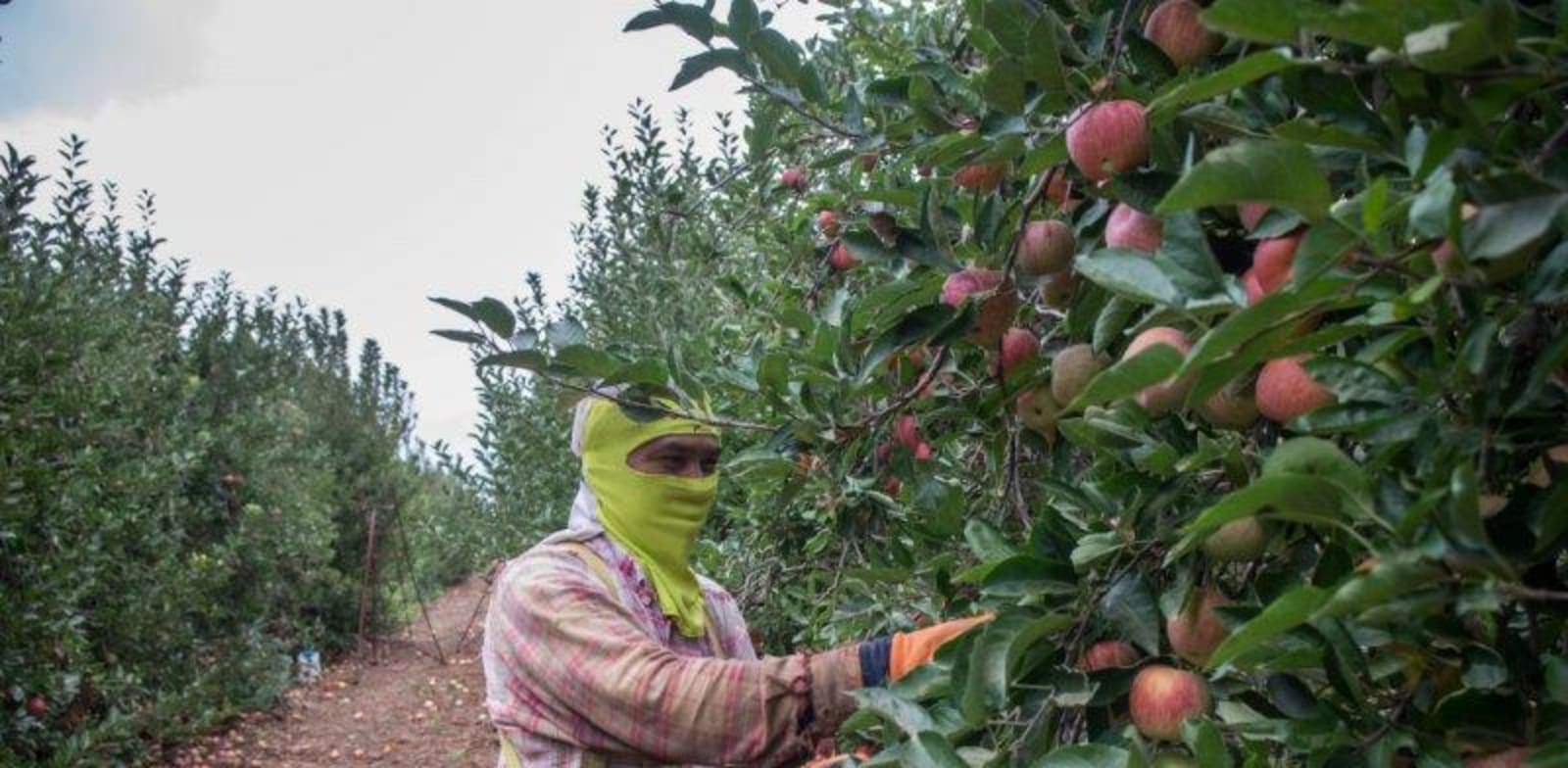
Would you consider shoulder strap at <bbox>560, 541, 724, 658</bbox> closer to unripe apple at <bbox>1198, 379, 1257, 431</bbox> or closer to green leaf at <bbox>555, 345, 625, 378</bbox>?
green leaf at <bbox>555, 345, 625, 378</bbox>

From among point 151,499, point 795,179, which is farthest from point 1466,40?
point 151,499

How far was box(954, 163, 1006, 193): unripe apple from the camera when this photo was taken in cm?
125

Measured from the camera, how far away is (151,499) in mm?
7590

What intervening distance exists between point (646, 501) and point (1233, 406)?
58.7 inches

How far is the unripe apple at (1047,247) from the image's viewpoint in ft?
3.57

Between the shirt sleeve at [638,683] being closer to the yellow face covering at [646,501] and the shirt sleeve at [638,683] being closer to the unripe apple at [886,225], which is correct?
the yellow face covering at [646,501]

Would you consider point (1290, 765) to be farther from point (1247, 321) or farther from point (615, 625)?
point (615, 625)

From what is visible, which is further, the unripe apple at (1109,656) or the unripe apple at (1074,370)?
the unripe apple at (1074,370)

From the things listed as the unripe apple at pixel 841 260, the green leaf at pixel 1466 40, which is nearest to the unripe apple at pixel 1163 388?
the green leaf at pixel 1466 40

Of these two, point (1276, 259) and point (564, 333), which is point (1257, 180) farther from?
point (564, 333)

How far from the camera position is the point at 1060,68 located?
987 mm

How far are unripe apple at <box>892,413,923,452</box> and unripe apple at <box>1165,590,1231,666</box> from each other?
2.38ft

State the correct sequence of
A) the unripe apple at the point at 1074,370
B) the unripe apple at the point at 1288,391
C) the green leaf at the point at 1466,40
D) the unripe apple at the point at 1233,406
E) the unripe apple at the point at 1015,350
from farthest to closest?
the unripe apple at the point at 1015,350 < the unripe apple at the point at 1074,370 < the unripe apple at the point at 1233,406 < the unripe apple at the point at 1288,391 < the green leaf at the point at 1466,40

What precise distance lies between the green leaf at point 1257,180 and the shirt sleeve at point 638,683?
1.16m
